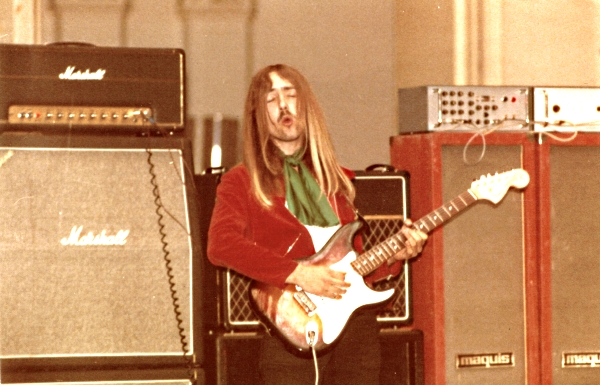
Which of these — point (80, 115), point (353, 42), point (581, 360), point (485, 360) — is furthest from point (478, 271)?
point (353, 42)

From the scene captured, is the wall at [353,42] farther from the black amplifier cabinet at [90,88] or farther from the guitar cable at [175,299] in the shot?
the guitar cable at [175,299]

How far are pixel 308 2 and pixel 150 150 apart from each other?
1.57 meters

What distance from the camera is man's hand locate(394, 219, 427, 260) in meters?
2.29

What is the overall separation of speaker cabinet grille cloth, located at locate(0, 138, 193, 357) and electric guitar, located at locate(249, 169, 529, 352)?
218mm

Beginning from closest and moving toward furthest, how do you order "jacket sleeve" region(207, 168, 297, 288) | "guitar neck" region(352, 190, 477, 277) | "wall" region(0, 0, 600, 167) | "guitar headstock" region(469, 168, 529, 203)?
1. "jacket sleeve" region(207, 168, 297, 288)
2. "guitar neck" region(352, 190, 477, 277)
3. "guitar headstock" region(469, 168, 529, 203)
4. "wall" region(0, 0, 600, 167)

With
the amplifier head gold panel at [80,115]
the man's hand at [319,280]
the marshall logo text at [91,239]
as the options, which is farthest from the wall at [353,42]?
the man's hand at [319,280]

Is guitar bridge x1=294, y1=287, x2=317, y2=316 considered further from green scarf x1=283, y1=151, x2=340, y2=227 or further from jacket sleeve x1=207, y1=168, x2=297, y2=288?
green scarf x1=283, y1=151, x2=340, y2=227

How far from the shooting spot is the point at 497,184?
2.42m

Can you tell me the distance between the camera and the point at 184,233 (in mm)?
2232

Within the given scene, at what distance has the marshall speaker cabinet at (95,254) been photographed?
7.14ft

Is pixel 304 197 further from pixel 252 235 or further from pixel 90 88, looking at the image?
pixel 90 88

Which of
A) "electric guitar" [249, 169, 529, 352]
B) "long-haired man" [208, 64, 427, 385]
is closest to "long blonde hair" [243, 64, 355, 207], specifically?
"long-haired man" [208, 64, 427, 385]

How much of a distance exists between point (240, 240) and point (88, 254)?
0.39 meters

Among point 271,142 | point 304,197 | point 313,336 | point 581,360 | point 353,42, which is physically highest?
→ point 353,42
